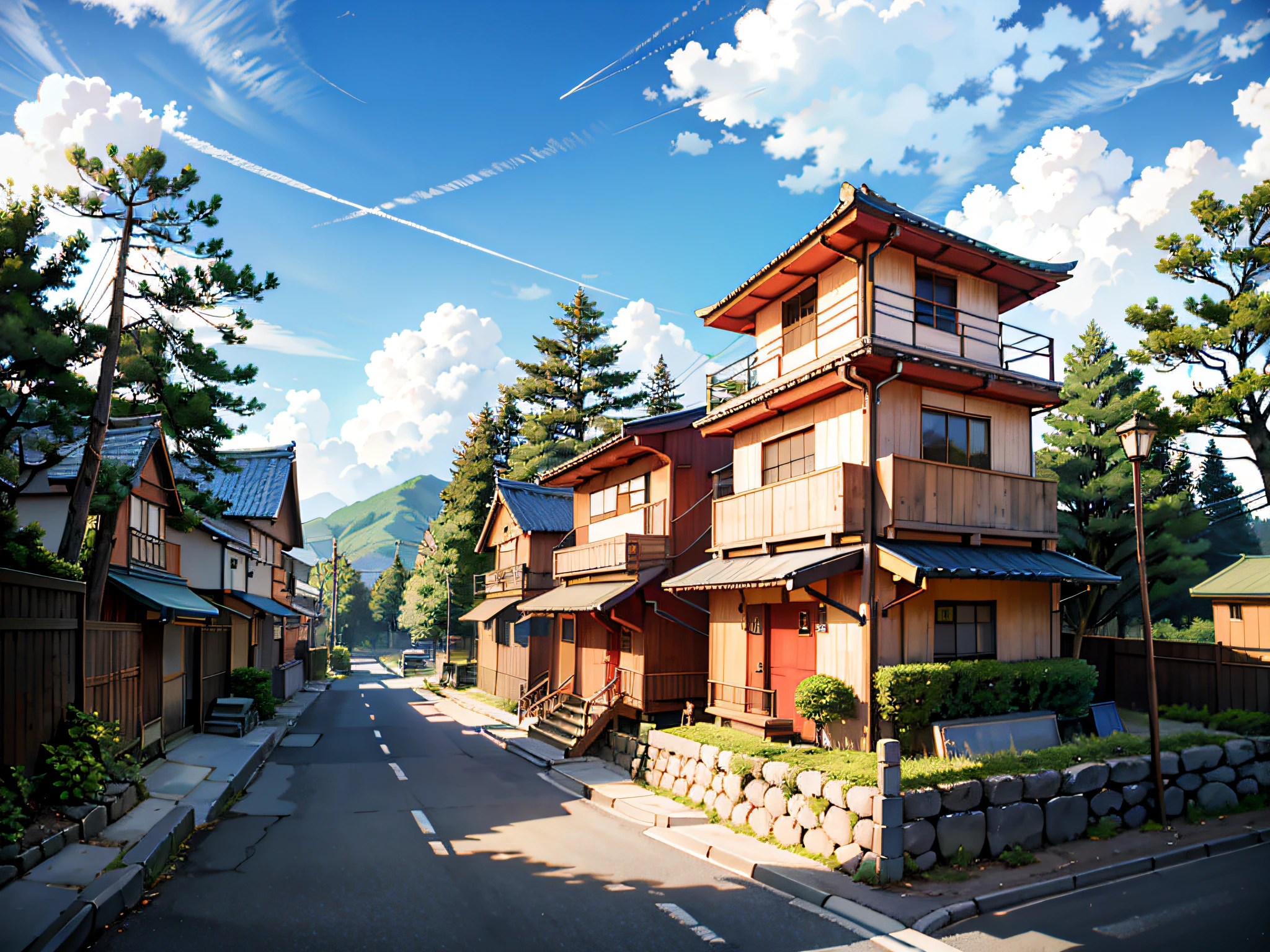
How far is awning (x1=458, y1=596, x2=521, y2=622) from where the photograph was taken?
33562mm

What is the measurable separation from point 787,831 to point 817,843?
0.78 m

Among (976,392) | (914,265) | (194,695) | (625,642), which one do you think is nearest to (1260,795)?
(976,392)

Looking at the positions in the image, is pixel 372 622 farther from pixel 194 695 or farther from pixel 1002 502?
pixel 1002 502

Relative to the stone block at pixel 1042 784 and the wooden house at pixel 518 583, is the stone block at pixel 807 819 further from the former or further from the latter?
the wooden house at pixel 518 583

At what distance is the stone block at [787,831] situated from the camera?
11.8 meters

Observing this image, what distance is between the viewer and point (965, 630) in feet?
50.9

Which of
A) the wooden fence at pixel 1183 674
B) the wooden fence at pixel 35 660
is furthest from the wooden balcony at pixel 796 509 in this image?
the wooden fence at pixel 35 660

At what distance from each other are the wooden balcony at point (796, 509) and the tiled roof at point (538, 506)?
16.1 m

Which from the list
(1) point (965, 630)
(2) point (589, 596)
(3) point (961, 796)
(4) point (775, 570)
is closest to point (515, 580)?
(2) point (589, 596)

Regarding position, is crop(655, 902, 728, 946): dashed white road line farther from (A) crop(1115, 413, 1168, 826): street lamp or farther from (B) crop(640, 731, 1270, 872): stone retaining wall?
(A) crop(1115, 413, 1168, 826): street lamp

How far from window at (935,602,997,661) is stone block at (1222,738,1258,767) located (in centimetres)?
406

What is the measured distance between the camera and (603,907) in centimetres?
941

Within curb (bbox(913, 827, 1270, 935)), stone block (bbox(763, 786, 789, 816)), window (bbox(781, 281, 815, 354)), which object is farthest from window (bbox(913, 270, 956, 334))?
curb (bbox(913, 827, 1270, 935))

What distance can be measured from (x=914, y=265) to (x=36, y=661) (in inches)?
686
